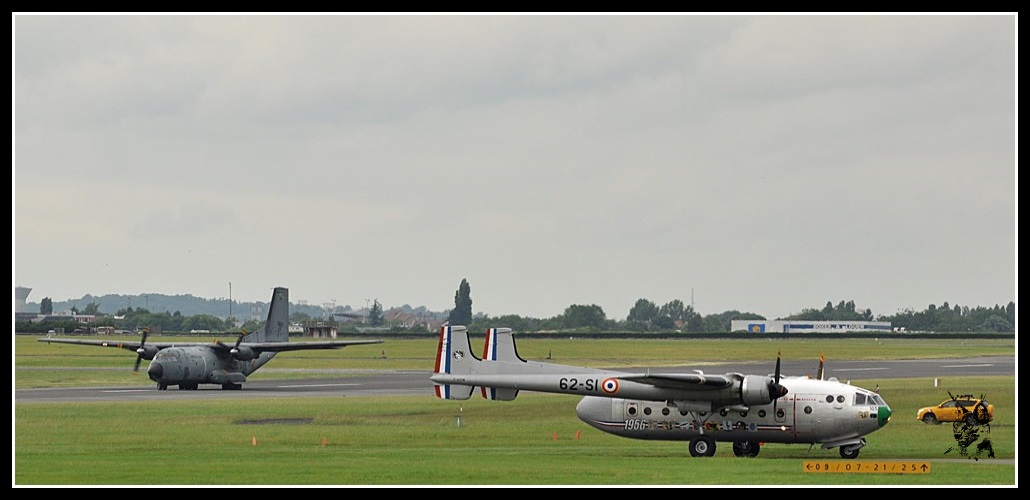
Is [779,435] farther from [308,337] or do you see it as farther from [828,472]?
[308,337]

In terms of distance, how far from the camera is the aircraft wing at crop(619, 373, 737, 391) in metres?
42.7

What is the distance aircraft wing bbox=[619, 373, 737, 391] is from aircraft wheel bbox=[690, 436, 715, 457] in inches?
87.4

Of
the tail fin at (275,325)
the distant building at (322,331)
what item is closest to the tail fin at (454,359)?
the tail fin at (275,325)

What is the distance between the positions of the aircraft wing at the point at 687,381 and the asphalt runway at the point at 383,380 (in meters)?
16.9

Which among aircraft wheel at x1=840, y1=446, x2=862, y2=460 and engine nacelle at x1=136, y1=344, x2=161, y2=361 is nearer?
aircraft wheel at x1=840, y1=446, x2=862, y2=460

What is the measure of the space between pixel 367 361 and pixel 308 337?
71.6m

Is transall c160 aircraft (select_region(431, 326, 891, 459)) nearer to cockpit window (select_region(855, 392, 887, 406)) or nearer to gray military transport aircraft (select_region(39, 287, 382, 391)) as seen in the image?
cockpit window (select_region(855, 392, 887, 406))

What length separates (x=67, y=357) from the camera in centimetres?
13512

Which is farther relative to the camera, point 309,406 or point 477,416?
point 309,406

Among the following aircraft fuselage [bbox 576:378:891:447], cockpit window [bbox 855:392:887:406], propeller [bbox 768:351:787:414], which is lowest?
aircraft fuselage [bbox 576:378:891:447]

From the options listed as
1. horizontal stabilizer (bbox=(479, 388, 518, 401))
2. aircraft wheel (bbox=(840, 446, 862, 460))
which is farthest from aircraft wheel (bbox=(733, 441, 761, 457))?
horizontal stabilizer (bbox=(479, 388, 518, 401))

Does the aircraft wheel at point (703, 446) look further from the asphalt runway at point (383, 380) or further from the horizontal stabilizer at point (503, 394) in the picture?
the asphalt runway at point (383, 380)

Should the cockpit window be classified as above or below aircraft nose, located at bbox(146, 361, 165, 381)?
above

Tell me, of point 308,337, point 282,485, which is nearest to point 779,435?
point 282,485
